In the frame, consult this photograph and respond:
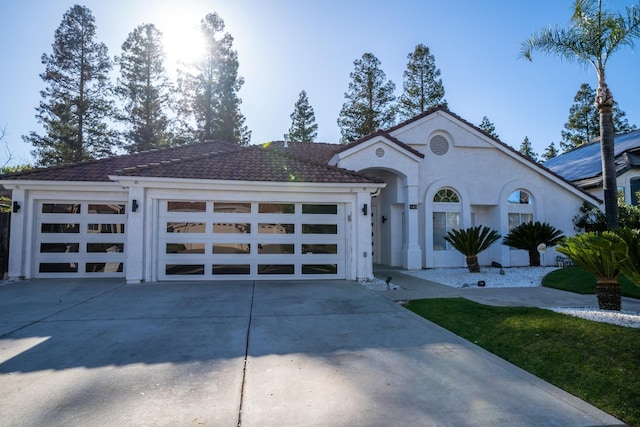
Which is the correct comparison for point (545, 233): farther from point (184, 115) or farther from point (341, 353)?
point (184, 115)

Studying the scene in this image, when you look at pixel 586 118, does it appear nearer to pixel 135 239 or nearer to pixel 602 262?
pixel 602 262

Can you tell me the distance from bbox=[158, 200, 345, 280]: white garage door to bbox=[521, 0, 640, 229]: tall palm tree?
25.7ft

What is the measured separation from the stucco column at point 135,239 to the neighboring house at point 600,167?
20810mm

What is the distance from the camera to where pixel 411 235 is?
13.8 m

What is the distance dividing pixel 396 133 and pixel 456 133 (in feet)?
8.65

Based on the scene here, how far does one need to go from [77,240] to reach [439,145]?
543 inches

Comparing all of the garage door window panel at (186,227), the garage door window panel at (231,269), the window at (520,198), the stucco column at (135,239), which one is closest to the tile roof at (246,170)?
the stucco column at (135,239)

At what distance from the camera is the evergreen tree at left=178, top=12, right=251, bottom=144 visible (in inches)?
1165

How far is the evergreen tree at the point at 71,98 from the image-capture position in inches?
1043

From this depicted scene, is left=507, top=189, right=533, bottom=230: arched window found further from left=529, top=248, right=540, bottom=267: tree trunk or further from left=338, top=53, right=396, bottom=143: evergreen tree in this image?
left=338, top=53, right=396, bottom=143: evergreen tree

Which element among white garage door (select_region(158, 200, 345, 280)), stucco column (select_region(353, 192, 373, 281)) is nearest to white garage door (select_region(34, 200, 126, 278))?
white garage door (select_region(158, 200, 345, 280))

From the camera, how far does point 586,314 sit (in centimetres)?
604

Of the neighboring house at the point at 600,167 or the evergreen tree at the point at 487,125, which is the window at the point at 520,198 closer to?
the neighboring house at the point at 600,167

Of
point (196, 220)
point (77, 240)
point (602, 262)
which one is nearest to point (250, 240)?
point (196, 220)
